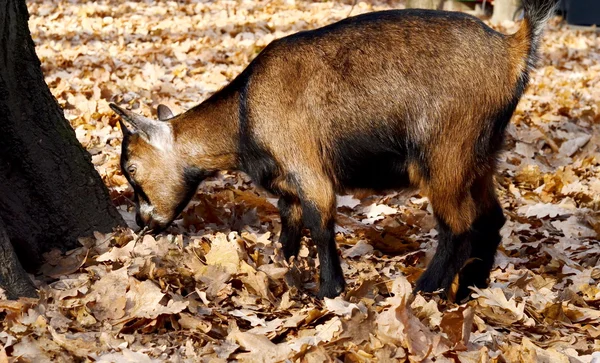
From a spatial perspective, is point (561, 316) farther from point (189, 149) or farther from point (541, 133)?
point (541, 133)

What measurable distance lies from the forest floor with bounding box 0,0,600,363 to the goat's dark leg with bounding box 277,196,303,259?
0.50 feet

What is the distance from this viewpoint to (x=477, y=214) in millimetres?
4988

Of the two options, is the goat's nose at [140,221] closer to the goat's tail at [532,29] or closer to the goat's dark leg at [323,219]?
the goat's dark leg at [323,219]

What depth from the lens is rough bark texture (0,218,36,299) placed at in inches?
159

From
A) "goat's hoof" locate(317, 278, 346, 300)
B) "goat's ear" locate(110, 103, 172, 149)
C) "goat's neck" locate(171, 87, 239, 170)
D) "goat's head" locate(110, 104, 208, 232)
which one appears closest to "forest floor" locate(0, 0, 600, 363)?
"goat's hoof" locate(317, 278, 346, 300)

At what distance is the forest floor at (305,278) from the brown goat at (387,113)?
467mm

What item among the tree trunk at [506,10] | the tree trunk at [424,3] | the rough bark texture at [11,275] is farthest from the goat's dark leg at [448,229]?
the tree trunk at [506,10]

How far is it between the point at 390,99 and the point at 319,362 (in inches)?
69.2

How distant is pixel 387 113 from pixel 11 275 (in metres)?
2.23

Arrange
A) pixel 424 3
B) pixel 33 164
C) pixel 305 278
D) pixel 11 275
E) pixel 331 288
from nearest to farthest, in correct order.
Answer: pixel 11 275 → pixel 331 288 → pixel 33 164 → pixel 305 278 → pixel 424 3

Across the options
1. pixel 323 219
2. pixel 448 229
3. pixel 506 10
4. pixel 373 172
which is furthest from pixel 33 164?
pixel 506 10

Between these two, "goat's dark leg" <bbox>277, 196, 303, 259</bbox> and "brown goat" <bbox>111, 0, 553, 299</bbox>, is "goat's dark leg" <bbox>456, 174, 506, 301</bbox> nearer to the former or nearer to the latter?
"brown goat" <bbox>111, 0, 553, 299</bbox>

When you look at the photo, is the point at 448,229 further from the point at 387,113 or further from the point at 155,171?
the point at 155,171

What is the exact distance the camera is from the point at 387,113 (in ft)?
15.1
